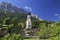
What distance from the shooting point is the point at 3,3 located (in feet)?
136

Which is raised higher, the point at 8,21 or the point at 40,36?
the point at 8,21

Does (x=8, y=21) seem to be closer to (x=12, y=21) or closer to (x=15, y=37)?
(x=12, y=21)

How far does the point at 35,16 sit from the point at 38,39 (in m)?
17.6

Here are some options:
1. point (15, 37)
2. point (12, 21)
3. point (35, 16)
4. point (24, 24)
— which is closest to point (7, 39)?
point (15, 37)

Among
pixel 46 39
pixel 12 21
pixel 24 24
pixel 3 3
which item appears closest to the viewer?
pixel 46 39

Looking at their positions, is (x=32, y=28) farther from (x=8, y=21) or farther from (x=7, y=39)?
(x=7, y=39)

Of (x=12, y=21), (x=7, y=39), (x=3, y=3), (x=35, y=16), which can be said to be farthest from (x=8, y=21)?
(x=3, y=3)

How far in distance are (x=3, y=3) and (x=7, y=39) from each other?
31327 mm

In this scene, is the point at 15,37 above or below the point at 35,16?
below

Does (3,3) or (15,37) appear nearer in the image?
(15,37)

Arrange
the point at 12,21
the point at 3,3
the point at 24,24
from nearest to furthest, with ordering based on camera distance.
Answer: the point at 12,21
the point at 24,24
the point at 3,3

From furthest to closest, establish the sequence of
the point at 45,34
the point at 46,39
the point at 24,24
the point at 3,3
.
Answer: the point at 3,3 → the point at 24,24 → the point at 45,34 → the point at 46,39

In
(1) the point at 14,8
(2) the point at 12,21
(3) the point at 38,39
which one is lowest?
(3) the point at 38,39

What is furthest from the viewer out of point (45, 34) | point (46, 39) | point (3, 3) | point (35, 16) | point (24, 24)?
point (3, 3)
